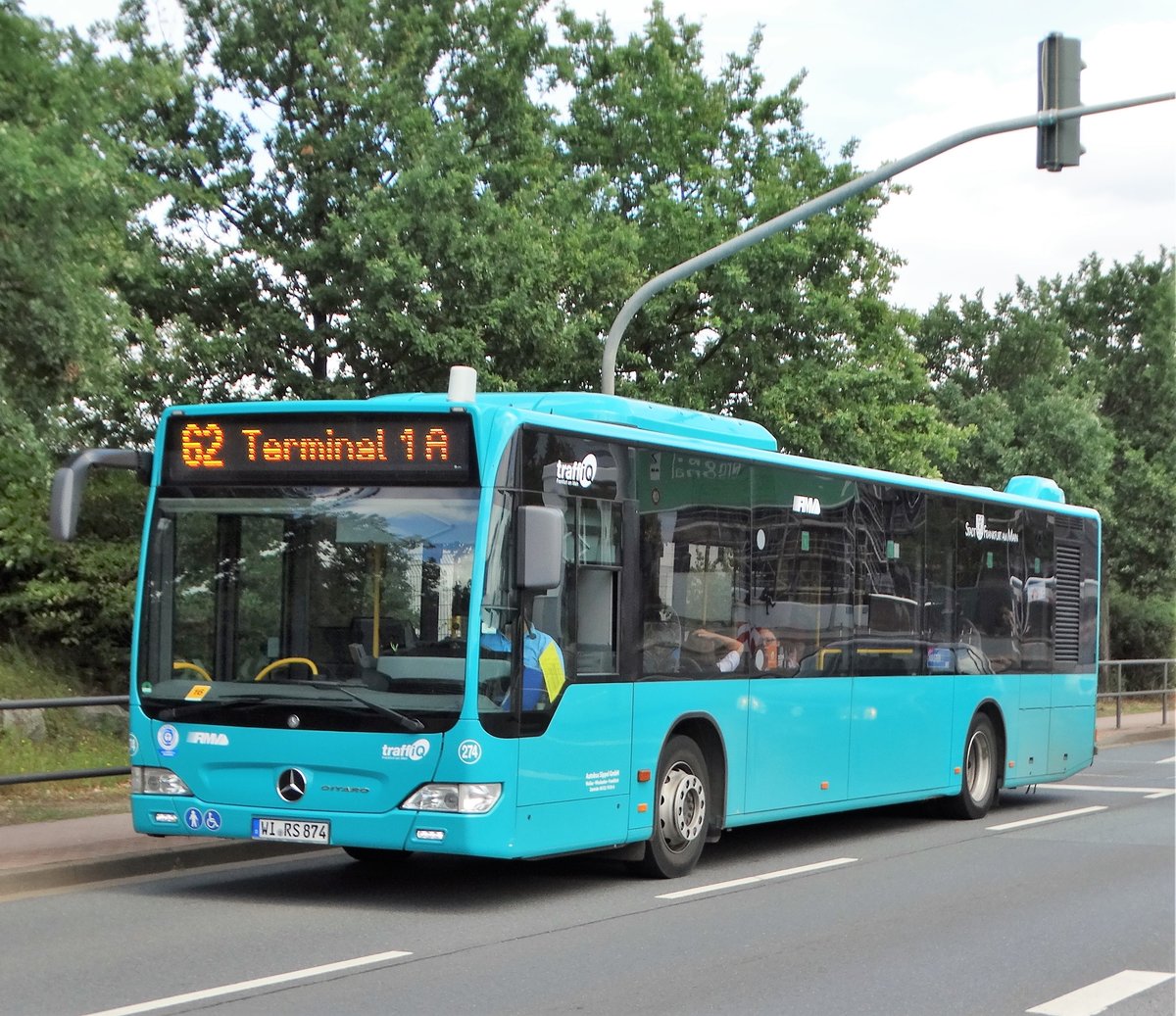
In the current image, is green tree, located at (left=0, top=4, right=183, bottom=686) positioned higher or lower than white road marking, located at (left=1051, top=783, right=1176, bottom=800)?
higher

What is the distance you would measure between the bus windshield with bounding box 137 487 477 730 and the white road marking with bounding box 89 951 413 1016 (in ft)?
5.88

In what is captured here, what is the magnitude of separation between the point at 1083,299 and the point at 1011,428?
33.9ft

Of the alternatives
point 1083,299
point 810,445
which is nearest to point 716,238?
point 810,445

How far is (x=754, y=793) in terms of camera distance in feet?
42.1

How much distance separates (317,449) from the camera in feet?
35.0

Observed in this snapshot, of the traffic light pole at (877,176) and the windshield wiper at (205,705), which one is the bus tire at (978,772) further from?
the windshield wiper at (205,705)

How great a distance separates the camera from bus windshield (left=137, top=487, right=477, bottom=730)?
10164 millimetres

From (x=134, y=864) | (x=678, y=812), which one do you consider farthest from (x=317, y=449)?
(x=678, y=812)

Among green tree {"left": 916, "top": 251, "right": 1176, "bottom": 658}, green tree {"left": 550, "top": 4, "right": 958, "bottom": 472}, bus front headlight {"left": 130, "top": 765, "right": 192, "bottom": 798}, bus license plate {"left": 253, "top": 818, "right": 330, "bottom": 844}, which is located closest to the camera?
bus license plate {"left": 253, "top": 818, "right": 330, "bottom": 844}

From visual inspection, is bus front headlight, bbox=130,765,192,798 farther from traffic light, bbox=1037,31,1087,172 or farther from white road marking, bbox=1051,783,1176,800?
white road marking, bbox=1051,783,1176,800

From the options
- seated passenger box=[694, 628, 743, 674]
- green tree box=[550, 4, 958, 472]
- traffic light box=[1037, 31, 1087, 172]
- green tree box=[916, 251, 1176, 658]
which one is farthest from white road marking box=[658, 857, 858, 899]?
green tree box=[916, 251, 1176, 658]

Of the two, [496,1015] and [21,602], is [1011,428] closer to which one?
[21,602]

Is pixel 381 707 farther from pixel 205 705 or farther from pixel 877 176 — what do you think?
pixel 877 176

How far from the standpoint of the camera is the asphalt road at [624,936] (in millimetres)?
7738
